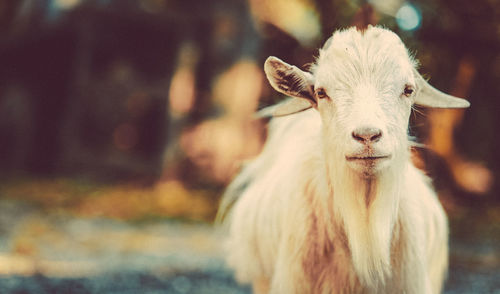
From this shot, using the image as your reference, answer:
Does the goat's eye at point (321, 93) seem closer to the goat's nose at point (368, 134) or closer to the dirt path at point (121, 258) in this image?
the goat's nose at point (368, 134)

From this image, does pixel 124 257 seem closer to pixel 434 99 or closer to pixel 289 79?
pixel 289 79

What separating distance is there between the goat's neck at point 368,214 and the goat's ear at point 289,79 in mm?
426

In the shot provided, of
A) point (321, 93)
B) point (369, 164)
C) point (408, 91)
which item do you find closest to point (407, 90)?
point (408, 91)

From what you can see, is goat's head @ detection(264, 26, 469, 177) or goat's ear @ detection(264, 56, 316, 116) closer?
goat's head @ detection(264, 26, 469, 177)

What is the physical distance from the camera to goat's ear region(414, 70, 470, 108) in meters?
3.21

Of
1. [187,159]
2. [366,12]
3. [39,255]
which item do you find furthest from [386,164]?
[187,159]

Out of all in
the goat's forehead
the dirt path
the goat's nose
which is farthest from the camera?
the dirt path

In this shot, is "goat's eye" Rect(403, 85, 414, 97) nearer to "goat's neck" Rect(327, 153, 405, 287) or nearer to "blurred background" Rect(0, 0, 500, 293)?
"goat's neck" Rect(327, 153, 405, 287)

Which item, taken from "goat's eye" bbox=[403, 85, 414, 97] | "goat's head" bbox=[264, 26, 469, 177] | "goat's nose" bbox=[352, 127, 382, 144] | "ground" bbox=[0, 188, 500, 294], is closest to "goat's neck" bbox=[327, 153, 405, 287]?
"goat's head" bbox=[264, 26, 469, 177]

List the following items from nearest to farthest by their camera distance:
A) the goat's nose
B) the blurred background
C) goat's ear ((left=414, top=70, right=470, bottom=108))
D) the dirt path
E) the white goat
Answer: the goat's nose → the white goat → goat's ear ((left=414, top=70, right=470, bottom=108)) → the dirt path → the blurred background

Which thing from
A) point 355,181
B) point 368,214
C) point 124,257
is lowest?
point 124,257

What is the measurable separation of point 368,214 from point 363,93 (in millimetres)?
564

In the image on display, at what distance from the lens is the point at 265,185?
13.4ft

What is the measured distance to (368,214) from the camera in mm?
2840
